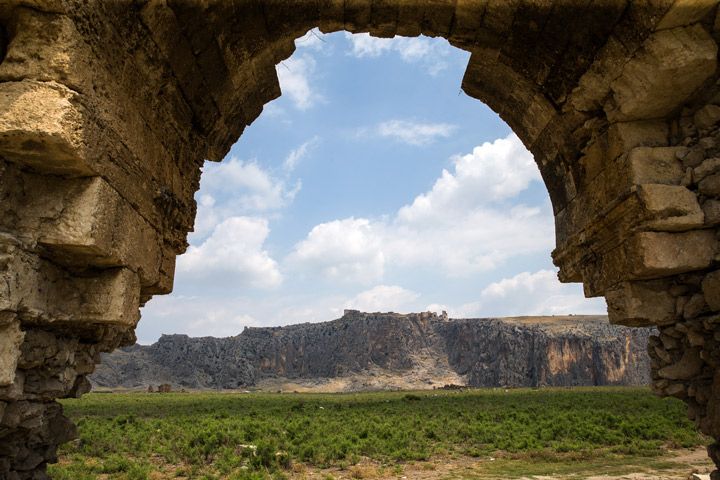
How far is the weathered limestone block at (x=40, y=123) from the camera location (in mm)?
2840

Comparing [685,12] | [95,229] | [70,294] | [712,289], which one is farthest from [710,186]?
[70,294]

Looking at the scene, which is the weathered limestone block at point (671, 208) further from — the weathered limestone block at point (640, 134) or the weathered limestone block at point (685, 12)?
the weathered limestone block at point (685, 12)

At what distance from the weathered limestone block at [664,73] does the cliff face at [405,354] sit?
67680mm

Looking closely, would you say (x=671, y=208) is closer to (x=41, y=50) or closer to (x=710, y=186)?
(x=710, y=186)

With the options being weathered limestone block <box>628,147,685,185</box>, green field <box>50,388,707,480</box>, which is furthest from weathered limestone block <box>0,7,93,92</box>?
green field <box>50,388,707,480</box>

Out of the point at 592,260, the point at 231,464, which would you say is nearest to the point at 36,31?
Answer: the point at 592,260

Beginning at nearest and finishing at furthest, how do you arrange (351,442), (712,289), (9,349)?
(9,349), (712,289), (351,442)

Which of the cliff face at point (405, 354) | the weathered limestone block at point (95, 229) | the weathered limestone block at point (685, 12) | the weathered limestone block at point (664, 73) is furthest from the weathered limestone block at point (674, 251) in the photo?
the cliff face at point (405, 354)

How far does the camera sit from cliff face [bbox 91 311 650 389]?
6456 centimetres

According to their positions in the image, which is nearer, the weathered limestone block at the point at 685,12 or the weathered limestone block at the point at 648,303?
the weathered limestone block at the point at 685,12

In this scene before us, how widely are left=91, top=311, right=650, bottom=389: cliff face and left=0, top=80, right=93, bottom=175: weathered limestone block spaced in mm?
70287

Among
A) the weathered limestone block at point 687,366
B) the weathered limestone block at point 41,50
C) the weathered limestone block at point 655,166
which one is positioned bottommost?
the weathered limestone block at point 687,366

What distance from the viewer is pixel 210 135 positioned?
5.24m

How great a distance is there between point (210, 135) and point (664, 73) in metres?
4.43
